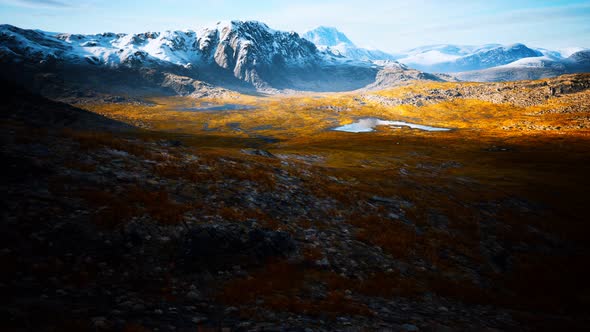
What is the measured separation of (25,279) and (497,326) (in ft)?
63.6

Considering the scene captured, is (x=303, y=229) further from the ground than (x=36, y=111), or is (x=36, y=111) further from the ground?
(x=36, y=111)

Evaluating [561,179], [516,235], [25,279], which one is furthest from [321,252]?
[561,179]

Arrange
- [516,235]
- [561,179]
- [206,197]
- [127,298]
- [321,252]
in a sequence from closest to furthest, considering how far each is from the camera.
→ [127,298] → [321,252] → [206,197] → [516,235] → [561,179]

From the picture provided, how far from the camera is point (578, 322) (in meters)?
16.2

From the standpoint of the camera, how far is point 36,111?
54.6 m

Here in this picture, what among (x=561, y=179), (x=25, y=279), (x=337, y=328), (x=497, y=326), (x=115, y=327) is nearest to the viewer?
(x=115, y=327)

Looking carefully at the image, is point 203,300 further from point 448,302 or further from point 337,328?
Answer: point 448,302

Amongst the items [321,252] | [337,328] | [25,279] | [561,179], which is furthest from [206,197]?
[561,179]

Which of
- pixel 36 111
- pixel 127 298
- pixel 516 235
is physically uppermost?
pixel 36 111

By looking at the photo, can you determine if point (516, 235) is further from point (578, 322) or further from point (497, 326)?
point (497, 326)

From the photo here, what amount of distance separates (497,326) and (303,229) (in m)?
12.0

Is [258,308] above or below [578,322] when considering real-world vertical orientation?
above

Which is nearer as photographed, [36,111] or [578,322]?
[578,322]

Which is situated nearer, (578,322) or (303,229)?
(578,322)
